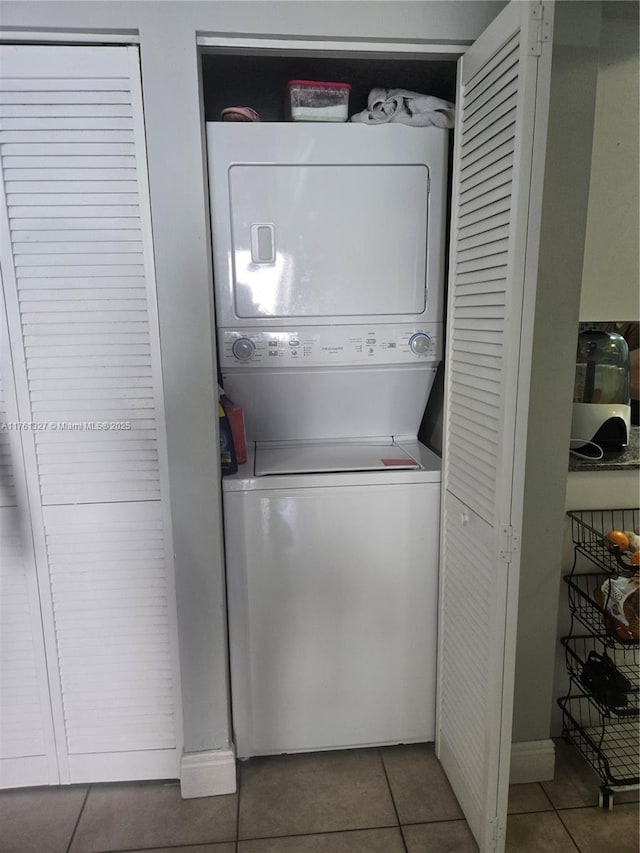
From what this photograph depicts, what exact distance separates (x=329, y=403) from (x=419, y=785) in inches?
47.3

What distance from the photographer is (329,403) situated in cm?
179

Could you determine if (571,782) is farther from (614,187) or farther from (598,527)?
(614,187)

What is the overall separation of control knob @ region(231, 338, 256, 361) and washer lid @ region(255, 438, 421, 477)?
331 millimetres

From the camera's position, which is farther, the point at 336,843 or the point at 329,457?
the point at 329,457

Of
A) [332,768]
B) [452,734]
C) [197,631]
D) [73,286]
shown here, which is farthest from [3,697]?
[452,734]

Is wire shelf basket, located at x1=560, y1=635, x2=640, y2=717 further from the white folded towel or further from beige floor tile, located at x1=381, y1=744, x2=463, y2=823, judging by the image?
the white folded towel

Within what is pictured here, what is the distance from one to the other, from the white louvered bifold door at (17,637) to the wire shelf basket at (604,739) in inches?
63.7

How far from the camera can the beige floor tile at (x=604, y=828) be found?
1513 mm

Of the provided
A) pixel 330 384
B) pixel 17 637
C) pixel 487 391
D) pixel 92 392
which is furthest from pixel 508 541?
pixel 17 637

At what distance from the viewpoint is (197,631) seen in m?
1.60

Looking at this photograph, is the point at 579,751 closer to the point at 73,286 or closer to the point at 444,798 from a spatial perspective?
the point at 444,798

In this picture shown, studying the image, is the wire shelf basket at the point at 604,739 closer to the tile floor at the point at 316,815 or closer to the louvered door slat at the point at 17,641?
the tile floor at the point at 316,815

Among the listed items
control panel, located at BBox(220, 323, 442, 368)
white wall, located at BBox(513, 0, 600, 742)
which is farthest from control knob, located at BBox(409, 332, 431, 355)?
white wall, located at BBox(513, 0, 600, 742)

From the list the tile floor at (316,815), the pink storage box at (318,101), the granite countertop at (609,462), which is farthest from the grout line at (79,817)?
the pink storage box at (318,101)
